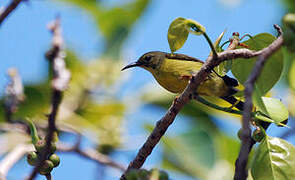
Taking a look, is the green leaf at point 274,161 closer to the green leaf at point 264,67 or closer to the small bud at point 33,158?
the green leaf at point 264,67

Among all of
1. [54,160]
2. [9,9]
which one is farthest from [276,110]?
[9,9]

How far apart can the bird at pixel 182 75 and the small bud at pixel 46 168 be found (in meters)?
1.68

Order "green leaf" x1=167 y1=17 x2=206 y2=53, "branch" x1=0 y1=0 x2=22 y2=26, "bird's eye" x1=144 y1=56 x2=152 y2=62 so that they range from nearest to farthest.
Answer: "green leaf" x1=167 y1=17 x2=206 y2=53, "branch" x1=0 y1=0 x2=22 y2=26, "bird's eye" x1=144 y1=56 x2=152 y2=62

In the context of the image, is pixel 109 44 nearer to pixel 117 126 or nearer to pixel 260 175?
pixel 117 126

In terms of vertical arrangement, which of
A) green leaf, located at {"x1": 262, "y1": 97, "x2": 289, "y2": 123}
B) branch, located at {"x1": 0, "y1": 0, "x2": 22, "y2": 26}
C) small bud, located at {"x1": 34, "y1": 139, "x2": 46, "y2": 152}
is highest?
branch, located at {"x1": 0, "y1": 0, "x2": 22, "y2": 26}

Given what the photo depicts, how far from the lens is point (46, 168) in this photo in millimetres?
1631

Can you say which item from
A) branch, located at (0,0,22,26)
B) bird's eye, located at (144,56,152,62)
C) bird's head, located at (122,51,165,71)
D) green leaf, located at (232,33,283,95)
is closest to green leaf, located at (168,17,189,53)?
green leaf, located at (232,33,283,95)

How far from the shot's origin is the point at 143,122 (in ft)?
15.3

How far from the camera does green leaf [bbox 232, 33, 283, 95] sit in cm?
189

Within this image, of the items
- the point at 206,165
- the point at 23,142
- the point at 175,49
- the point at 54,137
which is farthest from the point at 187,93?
the point at 23,142

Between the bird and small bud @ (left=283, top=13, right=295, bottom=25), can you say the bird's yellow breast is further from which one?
small bud @ (left=283, top=13, right=295, bottom=25)

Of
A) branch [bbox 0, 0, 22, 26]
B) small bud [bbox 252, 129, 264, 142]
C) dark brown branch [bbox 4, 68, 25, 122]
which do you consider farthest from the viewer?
dark brown branch [bbox 4, 68, 25, 122]

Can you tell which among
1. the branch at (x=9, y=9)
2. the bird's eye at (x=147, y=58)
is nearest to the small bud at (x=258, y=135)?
the branch at (x=9, y=9)

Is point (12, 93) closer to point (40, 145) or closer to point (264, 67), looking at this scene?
point (40, 145)
